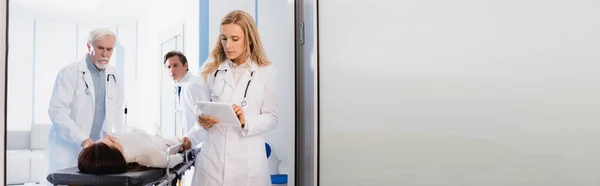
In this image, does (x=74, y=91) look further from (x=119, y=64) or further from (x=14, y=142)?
(x=14, y=142)

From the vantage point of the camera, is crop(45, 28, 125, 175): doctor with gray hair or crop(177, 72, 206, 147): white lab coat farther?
crop(177, 72, 206, 147): white lab coat

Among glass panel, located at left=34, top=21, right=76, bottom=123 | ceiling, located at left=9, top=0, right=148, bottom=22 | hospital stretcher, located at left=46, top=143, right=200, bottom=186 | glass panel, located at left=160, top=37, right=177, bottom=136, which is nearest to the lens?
hospital stretcher, located at left=46, top=143, right=200, bottom=186

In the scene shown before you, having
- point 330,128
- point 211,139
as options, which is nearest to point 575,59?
point 330,128

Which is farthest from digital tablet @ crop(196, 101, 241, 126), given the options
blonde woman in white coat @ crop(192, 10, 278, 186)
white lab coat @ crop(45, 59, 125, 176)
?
white lab coat @ crop(45, 59, 125, 176)

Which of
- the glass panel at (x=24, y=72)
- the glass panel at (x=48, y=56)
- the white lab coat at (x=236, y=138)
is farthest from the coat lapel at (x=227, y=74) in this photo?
the glass panel at (x=24, y=72)

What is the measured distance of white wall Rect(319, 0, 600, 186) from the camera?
5.68ft

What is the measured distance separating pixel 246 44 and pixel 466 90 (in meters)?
0.85

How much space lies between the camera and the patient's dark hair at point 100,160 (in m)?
1.50

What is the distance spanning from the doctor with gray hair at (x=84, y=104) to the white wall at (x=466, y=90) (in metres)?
0.88

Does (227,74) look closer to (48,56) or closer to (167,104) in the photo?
(167,104)

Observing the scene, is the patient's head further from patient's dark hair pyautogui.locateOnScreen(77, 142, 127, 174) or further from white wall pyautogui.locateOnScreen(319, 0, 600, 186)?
white wall pyautogui.locateOnScreen(319, 0, 600, 186)

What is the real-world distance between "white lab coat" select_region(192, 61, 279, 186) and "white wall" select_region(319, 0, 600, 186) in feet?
0.99

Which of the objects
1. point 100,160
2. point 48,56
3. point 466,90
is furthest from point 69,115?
point 466,90

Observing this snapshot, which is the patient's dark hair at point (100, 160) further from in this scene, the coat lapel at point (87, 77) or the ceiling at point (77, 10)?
the ceiling at point (77, 10)
